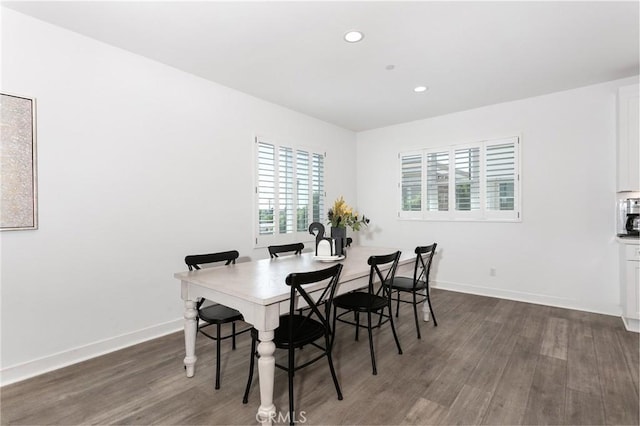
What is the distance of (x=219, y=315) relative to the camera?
232 centimetres

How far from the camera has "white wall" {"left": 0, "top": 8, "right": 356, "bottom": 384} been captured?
242cm

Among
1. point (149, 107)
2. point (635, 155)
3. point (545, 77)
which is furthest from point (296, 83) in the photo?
point (635, 155)

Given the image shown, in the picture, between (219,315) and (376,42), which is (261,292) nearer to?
(219,315)

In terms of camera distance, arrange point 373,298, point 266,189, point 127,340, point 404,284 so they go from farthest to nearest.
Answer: point 266,189 → point 404,284 → point 127,340 → point 373,298

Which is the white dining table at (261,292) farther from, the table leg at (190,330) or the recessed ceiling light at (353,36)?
the recessed ceiling light at (353,36)

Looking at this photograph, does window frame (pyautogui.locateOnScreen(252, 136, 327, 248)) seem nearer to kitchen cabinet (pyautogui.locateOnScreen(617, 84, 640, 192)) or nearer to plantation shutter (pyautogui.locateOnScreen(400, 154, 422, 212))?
plantation shutter (pyautogui.locateOnScreen(400, 154, 422, 212))

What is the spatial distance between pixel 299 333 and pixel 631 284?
356 cm

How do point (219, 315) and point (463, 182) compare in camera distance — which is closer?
point (219, 315)

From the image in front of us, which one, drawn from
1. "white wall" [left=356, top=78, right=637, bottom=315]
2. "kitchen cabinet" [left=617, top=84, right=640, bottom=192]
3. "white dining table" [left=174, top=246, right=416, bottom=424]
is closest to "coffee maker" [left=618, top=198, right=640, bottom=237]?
"white wall" [left=356, top=78, right=637, bottom=315]

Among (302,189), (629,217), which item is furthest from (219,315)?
(629,217)

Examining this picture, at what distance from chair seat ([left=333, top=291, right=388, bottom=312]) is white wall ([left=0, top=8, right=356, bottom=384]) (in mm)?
1712

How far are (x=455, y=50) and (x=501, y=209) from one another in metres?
2.51

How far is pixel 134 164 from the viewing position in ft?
9.84

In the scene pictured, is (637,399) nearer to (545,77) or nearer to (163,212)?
(545,77)
